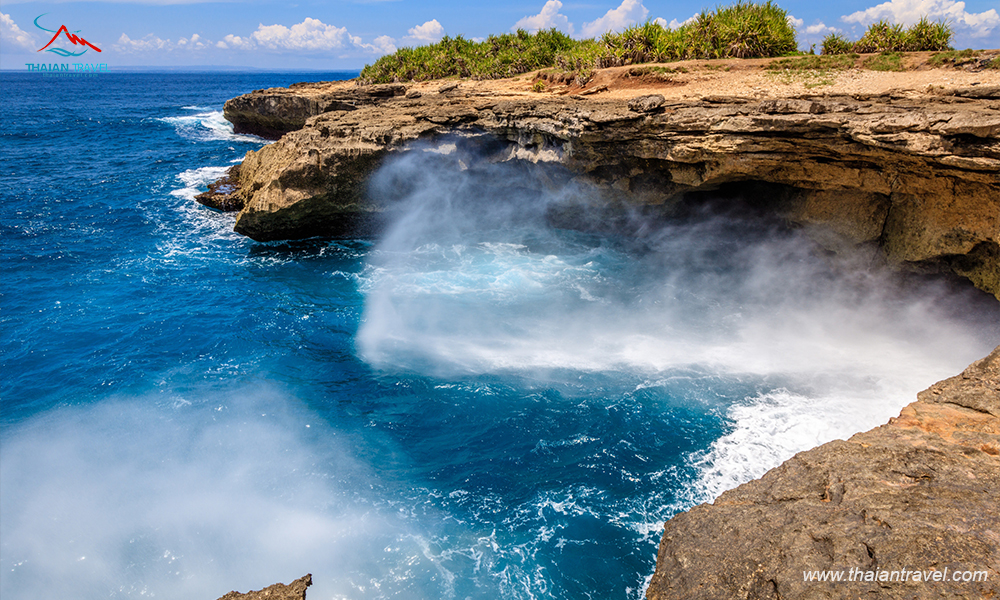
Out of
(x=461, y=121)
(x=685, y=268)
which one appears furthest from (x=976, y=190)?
(x=461, y=121)

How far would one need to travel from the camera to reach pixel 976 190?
13109mm

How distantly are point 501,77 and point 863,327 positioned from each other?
23.0 metres

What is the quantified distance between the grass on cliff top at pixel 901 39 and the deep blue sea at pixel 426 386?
734 centimetres

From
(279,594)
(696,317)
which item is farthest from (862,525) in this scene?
(696,317)

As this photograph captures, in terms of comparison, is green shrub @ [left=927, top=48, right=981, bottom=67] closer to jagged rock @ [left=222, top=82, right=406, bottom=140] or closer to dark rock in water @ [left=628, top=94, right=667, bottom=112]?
dark rock in water @ [left=628, top=94, right=667, bottom=112]

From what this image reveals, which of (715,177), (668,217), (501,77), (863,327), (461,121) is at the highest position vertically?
(501,77)

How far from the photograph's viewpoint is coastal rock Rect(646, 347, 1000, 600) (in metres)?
4.83

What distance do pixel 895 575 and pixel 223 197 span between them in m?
31.3

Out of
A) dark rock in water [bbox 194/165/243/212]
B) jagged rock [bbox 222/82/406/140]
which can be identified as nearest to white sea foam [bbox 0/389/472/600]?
dark rock in water [bbox 194/165/243/212]

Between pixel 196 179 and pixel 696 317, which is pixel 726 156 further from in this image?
pixel 196 179

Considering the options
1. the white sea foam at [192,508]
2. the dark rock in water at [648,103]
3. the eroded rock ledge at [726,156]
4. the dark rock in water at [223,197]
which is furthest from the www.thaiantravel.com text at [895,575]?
the dark rock in water at [223,197]

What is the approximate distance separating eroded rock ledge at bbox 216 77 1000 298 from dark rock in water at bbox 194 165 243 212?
2881mm

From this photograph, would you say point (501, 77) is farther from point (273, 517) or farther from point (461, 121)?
point (273, 517)

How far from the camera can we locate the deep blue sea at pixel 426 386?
9.70 m
